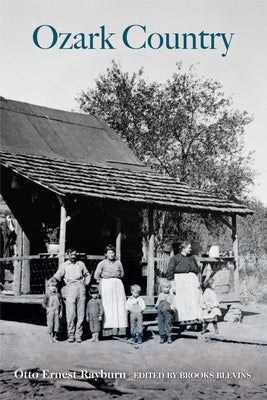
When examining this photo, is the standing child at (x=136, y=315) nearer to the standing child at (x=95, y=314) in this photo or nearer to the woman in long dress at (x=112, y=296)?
the woman in long dress at (x=112, y=296)

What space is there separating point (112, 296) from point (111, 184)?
12.4 ft

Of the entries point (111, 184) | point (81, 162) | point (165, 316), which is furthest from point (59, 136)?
point (165, 316)

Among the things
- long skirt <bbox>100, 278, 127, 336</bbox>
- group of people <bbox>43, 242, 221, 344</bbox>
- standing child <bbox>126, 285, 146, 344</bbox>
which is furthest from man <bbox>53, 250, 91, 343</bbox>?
standing child <bbox>126, 285, 146, 344</bbox>

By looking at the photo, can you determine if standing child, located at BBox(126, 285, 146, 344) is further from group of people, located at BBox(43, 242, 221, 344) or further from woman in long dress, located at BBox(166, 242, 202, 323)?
woman in long dress, located at BBox(166, 242, 202, 323)

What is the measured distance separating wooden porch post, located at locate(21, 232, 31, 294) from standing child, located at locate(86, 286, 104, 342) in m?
3.75

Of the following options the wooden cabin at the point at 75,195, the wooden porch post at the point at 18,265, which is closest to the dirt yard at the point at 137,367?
the wooden cabin at the point at 75,195

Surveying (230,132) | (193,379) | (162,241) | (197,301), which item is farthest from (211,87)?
(193,379)

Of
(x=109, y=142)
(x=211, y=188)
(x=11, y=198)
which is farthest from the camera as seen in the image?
(x=211, y=188)

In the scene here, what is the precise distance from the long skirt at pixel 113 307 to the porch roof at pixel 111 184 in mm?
2182

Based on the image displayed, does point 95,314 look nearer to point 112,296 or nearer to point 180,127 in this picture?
point 112,296

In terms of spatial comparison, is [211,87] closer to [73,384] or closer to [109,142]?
[109,142]

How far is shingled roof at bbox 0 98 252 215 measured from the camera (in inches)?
502

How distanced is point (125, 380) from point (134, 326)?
332 cm

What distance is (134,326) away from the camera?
10.5 metres
